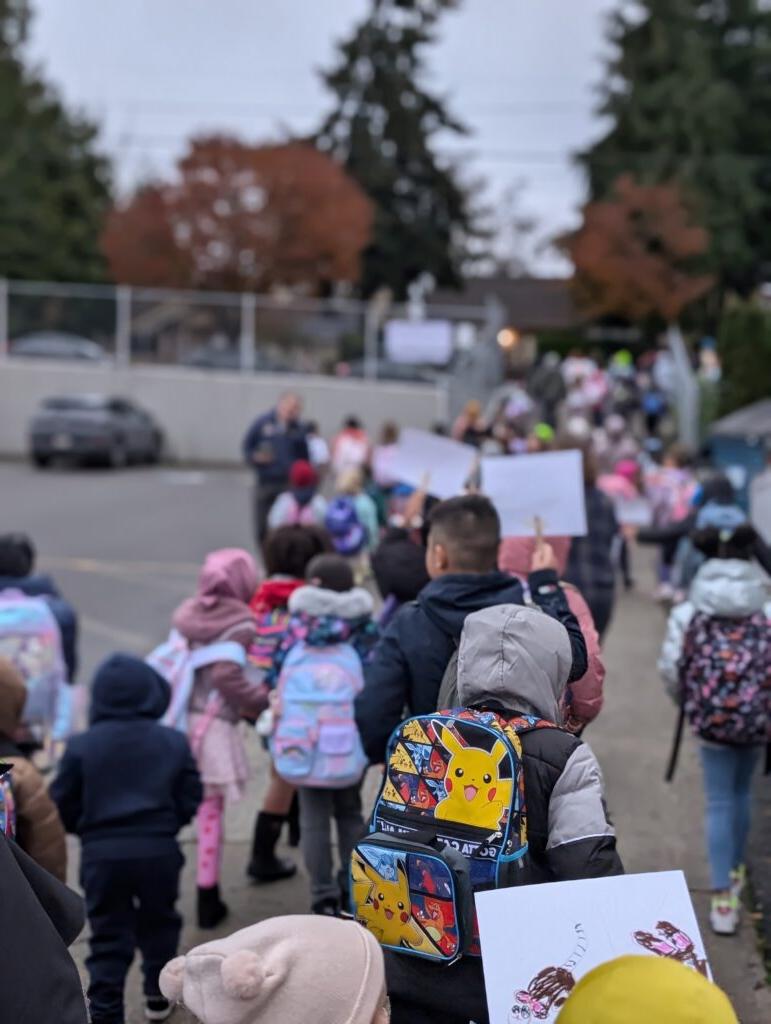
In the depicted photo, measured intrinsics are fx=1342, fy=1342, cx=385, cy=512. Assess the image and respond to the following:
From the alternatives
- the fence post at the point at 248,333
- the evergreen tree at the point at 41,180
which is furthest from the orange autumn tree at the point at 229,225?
the evergreen tree at the point at 41,180

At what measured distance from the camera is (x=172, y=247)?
117ft

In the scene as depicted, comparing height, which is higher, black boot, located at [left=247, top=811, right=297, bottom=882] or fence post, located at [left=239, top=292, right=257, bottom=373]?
fence post, located at [left=239, top=292, right=257, bottom=373]

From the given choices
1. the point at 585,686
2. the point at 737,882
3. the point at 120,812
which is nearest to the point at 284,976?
the point at 585,686

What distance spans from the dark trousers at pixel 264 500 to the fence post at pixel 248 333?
14.8m

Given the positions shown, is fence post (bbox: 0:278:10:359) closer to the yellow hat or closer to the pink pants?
the pink pants

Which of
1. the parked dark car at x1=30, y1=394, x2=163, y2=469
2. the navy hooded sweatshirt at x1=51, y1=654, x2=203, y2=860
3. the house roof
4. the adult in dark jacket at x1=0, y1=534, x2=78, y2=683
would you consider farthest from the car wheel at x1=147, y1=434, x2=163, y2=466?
the house roof

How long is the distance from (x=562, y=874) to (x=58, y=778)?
212cm

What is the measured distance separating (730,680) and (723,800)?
531 mm

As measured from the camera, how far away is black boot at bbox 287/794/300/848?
6.05m

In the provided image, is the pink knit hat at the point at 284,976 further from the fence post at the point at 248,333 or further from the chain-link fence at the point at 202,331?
the fence post at the point at 248,333

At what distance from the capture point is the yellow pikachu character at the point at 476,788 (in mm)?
2988

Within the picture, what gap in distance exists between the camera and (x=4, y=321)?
1152 inches

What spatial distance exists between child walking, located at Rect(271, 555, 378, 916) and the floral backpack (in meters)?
1.31

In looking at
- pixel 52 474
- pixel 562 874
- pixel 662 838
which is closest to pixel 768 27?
pixel 52 474
